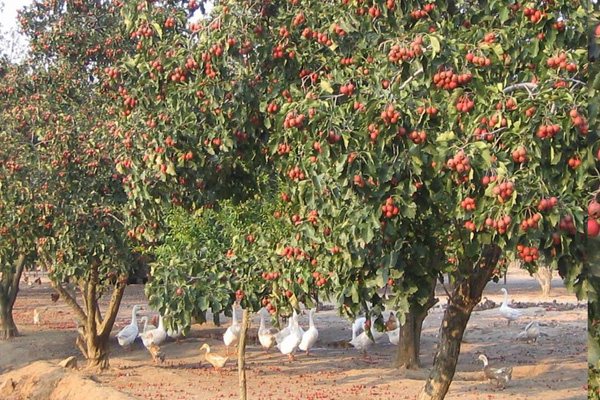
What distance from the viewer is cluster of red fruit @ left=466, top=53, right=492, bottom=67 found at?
5613 millimetres

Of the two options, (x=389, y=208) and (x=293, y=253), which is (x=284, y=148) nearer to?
(x=293, y=253)

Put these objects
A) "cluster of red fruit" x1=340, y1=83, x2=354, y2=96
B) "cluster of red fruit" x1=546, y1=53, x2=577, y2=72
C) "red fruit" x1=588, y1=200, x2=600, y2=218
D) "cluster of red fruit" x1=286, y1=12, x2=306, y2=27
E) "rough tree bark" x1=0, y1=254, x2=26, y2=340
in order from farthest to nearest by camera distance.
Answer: "rough tree bark" x1=0, y1=254, x2=26, y2=340 → "cluster of red fruit" x1=286, y1=12, x2=306, y2=27 → "cluster of red fruit" x1=340, y1=83, x2=354, y2=96 → "cluster of red fruit" x1=546, y1=53, x2=577, y2=72 → "red fruit" x1=588, y1=200, x2=600, y2=218

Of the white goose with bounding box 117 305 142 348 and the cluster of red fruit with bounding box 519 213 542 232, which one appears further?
the white goose with bounding box 117 305 142 348

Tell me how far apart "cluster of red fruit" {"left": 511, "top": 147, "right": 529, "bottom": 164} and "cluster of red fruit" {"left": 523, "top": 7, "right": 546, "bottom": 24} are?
5.27ft

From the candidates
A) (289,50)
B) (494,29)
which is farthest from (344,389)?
(494,29)

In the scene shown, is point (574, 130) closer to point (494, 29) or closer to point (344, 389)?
point (494, 29)

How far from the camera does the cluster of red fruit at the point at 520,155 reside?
16.1 feet

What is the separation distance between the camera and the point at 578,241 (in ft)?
16.3

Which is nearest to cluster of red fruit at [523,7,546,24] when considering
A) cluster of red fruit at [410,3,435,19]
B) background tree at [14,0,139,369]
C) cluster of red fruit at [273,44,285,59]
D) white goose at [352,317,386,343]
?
cluster of red fruit at [410,3,435,19]

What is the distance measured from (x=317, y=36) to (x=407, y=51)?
194 centimetres

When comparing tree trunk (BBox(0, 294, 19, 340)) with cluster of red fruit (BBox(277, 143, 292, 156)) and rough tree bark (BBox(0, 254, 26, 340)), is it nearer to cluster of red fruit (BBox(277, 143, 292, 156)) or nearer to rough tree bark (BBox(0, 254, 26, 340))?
rough tree bark (BBox(0, 254, 26, 340))

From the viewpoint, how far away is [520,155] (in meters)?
4.91

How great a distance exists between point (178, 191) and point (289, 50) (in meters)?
2.00

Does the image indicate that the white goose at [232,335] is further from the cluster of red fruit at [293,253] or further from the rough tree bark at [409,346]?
the cluster of red fruit at [293,253]
